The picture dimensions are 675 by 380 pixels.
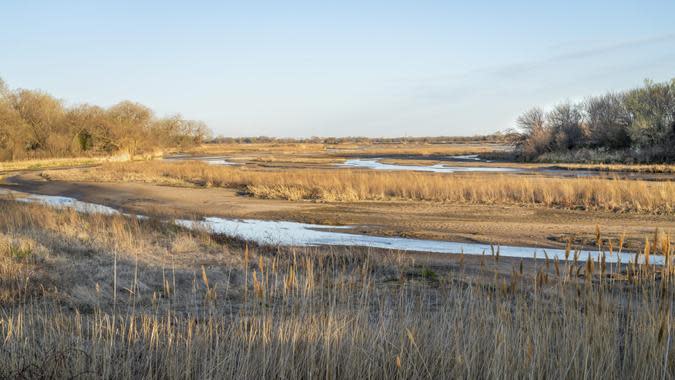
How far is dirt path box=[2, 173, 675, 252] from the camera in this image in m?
16.5

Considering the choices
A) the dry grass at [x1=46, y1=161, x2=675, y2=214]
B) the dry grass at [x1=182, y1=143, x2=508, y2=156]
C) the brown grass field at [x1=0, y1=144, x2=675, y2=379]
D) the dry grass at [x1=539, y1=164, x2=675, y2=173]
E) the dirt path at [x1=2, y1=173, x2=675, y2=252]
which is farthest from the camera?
the dry grass at [x1=182, y1=143, x2=508, y2=156]

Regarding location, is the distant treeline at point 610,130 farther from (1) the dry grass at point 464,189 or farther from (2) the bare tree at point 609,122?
(1) the dry grass at point 464,189

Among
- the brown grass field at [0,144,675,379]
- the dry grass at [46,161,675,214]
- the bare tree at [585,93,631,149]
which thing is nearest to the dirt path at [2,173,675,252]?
the brown grass field at [0,144,675,379]

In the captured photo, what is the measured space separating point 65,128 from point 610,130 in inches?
2143

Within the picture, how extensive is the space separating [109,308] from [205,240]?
20.2 feet

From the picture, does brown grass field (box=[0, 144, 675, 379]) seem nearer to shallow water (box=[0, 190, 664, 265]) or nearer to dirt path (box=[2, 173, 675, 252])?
dirt path (box=[2, 173, 675, 252])

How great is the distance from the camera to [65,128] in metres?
59.6

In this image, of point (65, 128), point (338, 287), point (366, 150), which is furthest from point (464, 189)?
point (366, 150)

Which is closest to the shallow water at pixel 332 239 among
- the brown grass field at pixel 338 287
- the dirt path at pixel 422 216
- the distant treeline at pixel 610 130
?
the dirt path at pixel 422 216

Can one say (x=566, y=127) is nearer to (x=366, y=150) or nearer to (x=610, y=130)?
(x=610, y=130)

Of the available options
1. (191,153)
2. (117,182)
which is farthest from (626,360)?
(191,153)

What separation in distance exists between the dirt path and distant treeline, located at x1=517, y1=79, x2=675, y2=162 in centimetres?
3006

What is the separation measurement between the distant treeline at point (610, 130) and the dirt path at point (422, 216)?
3006cm

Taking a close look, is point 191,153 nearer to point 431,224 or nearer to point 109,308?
point 431,224
